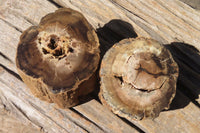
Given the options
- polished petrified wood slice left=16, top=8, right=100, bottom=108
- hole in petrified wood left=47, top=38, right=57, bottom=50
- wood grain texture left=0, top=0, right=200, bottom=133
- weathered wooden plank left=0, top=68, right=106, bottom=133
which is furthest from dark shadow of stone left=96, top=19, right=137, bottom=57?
weathered wooden plank left=0, top=68, right=106, bottom=133

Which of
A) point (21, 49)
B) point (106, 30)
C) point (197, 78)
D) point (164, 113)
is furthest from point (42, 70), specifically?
point (197, 78)

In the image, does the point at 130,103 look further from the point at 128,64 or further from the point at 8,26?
the point at 8,26

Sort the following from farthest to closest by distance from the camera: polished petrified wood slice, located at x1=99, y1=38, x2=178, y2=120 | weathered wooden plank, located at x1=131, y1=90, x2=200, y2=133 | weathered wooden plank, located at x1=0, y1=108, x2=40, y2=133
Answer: weathered wooden plank, located at x1=0, y1=108, x2=40, y2=133 → weathered wooden plank, located at x1=131, y1=90, x2=200, y2=133 → polished petrified wood slice, located at x1=99, y1=38, x2=178, y2=120

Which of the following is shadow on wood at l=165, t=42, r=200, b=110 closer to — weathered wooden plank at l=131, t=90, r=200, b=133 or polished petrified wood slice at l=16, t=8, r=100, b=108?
weathered wooden plank at l=131, t=90, r=200, b=133

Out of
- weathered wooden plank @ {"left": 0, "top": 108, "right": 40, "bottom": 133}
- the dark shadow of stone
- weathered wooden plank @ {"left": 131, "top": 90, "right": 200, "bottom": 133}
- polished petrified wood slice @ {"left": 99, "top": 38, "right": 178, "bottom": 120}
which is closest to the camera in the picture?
polished petrified wood slice @ {"left": 99, "top": 38, "right": 178, "bottom": 120}

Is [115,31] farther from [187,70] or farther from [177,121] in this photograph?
[177,121]
